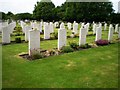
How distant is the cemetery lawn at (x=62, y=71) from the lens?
8.88 meters

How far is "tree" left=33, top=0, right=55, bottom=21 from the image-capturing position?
51.9 meters

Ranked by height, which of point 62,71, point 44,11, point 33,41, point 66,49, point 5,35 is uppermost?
point 44,11

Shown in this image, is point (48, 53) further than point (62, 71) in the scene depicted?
Yes

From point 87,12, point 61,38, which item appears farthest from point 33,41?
point 87,12

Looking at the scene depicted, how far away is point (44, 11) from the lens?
176 feet

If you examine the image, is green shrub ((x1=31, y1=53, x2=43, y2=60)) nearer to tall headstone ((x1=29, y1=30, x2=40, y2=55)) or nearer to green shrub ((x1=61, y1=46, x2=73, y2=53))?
tall headstone ((x1=29, y1=30, x2=40, y2=55))

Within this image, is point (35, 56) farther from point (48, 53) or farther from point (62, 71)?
point (62, 71)

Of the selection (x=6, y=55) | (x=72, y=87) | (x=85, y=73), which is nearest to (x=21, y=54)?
(x=6, y=55)

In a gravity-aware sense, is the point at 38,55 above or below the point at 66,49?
below

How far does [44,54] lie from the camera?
14.0 m

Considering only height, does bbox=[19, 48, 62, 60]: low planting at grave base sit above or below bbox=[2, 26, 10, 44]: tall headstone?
below

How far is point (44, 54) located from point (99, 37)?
26.1 ft

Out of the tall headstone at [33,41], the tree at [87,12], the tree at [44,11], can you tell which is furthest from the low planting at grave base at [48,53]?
the tree at [44,11]

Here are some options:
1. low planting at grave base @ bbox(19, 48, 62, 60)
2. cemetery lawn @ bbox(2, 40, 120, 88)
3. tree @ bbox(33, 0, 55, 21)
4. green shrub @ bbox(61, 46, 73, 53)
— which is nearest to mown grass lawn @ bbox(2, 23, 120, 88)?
cemetery lawn @ bbox(2, 40, 120, 88)
